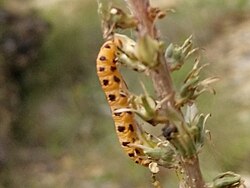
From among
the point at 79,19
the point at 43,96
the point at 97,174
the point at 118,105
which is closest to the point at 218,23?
the point at 79,19

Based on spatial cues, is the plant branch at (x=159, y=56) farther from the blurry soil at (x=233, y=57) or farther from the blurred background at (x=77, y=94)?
the blurry soil at (x=233, y=57)

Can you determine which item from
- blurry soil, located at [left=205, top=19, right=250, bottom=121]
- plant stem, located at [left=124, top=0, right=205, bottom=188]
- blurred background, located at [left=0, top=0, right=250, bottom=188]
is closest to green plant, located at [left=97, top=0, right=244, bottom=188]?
plant stem, located at [left=124, top=0, right=205, bottom=188]

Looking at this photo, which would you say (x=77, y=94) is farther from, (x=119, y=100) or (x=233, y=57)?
(x=119, y=100)

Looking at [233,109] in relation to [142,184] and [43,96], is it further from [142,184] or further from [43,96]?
[43,96]

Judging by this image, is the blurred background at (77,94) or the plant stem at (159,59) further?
the blurred background at (77,94)

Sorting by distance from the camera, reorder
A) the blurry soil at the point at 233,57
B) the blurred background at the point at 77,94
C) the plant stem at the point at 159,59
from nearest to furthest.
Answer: the plant stem at the point at 159,59 → the blurred background at the point at 77,94 → the blurry soil at the point at 233,57

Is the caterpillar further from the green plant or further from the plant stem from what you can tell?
the plant stem

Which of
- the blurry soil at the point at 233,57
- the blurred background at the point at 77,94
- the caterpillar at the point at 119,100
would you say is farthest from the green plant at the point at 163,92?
the blurry soil at the point at 233,57
